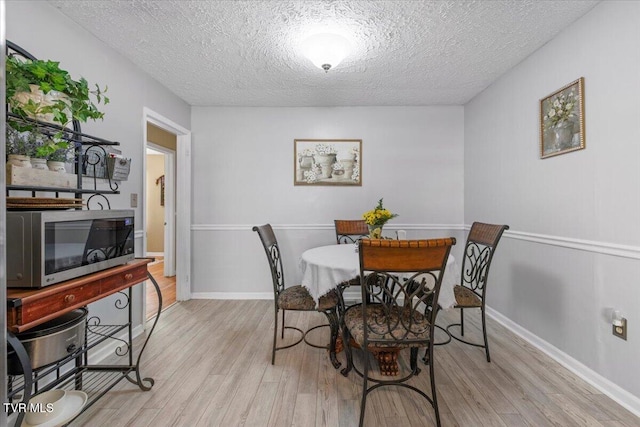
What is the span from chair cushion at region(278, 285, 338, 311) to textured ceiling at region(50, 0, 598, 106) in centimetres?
189

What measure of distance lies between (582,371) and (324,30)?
2.90 meters

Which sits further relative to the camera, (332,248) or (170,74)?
(170,74)

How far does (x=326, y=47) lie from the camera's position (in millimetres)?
2045

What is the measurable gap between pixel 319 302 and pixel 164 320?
1.88 metres

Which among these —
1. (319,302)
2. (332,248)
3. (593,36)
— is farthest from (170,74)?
(593,36)

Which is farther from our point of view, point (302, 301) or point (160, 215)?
point (160, 215)

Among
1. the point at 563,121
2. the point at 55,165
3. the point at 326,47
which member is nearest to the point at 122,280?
the point at 55,165

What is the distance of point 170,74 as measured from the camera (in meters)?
2.73

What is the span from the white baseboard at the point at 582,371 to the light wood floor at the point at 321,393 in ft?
0.15

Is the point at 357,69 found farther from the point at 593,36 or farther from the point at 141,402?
the point at 141,402

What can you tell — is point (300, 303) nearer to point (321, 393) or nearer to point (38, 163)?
point (321, 393)

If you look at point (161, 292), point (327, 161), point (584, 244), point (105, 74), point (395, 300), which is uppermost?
point (105, 74)

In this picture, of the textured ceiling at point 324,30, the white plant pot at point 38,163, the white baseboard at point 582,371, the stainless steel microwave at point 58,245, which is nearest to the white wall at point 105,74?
the textured ceiling at point 324,30

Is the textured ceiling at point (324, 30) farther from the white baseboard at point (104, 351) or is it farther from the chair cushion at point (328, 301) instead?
the white baseboard at point (104, 351)
